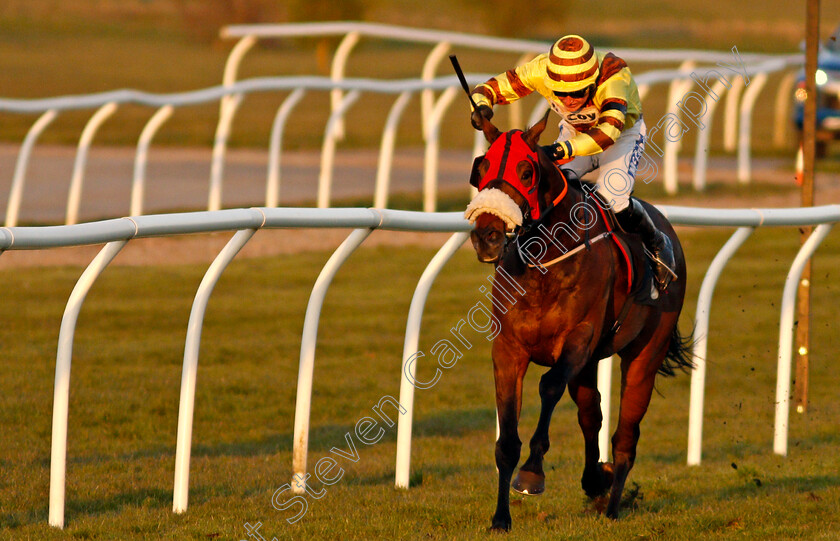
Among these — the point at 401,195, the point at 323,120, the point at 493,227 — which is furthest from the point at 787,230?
the point at 323,120

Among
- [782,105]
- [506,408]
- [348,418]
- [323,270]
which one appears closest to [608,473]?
[506,408]

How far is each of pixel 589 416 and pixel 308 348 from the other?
45.9 inches

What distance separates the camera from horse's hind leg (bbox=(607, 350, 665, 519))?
16.1 feet

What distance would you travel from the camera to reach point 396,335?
8211 millimetres

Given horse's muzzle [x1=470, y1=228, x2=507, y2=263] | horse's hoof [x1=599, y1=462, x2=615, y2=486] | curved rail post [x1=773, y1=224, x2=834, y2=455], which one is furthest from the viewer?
curved rail post [x1=773, y1=224, x2=834, y2=455]

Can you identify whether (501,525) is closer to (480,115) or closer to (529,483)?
(529,483)

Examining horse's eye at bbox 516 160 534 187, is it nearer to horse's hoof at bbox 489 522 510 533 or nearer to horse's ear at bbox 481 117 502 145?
horse's ear at bbox 481 117 502 145

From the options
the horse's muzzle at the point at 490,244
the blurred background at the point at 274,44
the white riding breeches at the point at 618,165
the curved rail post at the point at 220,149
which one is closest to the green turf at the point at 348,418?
the curved rail post at the point at 220,149

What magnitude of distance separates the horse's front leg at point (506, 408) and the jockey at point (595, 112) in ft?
2.27

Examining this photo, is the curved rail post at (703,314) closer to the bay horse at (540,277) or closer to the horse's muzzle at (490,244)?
the bay horse at (540,277)

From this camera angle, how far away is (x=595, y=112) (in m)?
4.57

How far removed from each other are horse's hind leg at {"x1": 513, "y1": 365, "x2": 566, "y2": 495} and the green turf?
0.85ft

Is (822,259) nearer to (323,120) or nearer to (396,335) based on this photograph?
(396,335)

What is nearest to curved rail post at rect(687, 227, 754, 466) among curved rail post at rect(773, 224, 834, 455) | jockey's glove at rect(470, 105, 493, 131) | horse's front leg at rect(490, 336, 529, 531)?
curved rail post at rect(773, 224, 834, 455)
